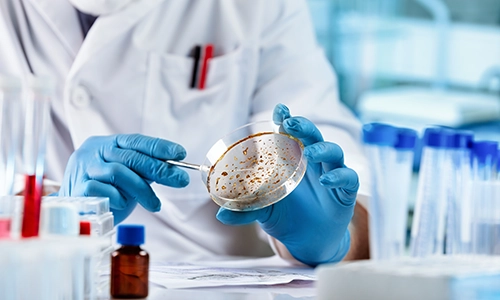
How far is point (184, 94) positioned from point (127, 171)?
0.51 metres

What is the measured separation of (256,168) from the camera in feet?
4.22

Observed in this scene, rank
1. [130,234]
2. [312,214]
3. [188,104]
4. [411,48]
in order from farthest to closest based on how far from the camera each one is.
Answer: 1. [411,48]
2. [188,104]
3. [312,214]
4. [130,234]

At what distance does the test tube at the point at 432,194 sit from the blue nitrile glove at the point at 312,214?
16cm

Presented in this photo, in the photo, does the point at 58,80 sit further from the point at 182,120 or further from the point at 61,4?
the point at 182,120

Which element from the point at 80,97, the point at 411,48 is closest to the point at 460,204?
the point at 80,97

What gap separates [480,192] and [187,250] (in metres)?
0.86

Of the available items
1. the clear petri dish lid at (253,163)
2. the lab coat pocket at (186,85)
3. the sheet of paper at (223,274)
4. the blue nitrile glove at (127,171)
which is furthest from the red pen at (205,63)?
the clear petri dish lid at (253,163)

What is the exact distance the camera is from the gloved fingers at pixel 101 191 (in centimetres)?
144

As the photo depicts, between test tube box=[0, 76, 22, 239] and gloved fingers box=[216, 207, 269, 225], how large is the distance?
0.47 m

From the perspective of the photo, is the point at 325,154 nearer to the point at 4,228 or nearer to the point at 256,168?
the point at 256,168

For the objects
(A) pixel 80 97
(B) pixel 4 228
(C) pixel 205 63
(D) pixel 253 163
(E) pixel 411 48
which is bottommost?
(B) pixel 4 228

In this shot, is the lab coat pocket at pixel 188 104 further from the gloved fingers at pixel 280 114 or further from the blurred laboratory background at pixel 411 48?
the blurred laboratory background at pixel 411 48

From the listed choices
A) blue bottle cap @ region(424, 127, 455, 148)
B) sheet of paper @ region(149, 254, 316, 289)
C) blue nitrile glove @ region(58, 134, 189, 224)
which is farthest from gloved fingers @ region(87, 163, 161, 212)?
blue bottle cap @ region(424, 127, 455, 148)

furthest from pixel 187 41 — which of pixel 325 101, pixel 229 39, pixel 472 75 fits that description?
pixel 472 75
